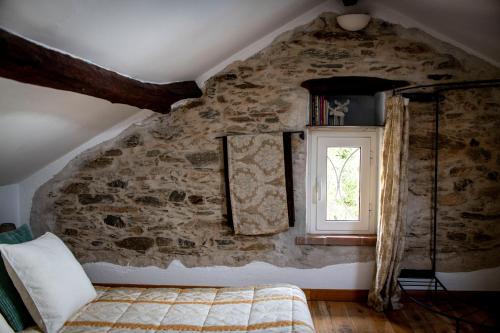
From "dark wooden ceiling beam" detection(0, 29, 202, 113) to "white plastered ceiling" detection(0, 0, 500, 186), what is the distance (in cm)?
6

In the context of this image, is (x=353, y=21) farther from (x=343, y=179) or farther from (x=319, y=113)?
(x=343, y=179)

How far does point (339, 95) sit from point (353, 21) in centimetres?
68

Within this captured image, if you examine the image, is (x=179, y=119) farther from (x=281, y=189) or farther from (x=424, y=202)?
(x=424, y=202)

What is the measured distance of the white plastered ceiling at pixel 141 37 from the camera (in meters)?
2.11

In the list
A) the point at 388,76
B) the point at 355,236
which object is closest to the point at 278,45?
the point at 388,76

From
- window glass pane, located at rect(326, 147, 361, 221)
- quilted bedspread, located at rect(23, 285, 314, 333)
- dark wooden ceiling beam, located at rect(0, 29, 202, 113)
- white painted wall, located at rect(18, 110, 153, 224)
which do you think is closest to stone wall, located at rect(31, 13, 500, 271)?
white painted wall, located at rect(18, 110, 153, 224)

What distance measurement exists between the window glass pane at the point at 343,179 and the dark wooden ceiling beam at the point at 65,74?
1.68 metres

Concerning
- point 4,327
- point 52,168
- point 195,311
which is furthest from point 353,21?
point 4,327

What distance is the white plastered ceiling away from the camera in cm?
211

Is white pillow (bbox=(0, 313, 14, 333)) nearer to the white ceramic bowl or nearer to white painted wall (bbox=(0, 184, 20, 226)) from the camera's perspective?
white painted wall (bbox=(0, 184, 20, 226))

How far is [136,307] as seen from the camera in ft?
9.20

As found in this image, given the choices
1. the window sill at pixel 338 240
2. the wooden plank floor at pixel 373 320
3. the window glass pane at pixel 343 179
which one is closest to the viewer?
the wooden plank floor at pixel 373 320

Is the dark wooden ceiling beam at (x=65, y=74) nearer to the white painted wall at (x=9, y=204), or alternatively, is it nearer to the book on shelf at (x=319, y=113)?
the book on shelf at (x=319, y=113)

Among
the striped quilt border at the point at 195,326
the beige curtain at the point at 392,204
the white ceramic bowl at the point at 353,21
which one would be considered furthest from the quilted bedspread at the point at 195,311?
the white ceramic bowl at the point at 353,21
